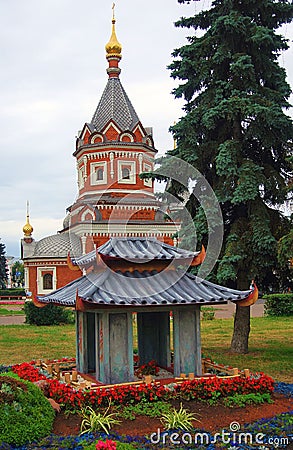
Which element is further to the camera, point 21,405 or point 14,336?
point 14,336

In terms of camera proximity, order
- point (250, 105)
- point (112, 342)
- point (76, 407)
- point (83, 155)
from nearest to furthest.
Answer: point (76, 407) < point (112, 342) < point (250, 105) < point (83, 155)

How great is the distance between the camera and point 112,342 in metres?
9.41

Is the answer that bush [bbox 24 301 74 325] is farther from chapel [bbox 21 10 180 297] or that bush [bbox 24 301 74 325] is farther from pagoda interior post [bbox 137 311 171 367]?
pagoda interior post [bbox 137 311 171 367]

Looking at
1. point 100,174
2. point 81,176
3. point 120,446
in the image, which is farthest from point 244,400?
point 81,176

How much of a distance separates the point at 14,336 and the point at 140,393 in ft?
44.7

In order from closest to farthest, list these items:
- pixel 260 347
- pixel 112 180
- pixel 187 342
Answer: pixel 187 342 → pixel 260 347 → pixel 112 180

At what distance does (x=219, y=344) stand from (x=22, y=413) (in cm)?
1140

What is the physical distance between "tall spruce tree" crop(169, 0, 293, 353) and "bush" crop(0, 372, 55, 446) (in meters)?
7.34

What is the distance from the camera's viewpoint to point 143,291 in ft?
31.4

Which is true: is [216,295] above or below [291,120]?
below

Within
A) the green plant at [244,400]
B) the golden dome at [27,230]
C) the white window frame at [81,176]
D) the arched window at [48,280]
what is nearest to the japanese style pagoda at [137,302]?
the green plant at [244,400]

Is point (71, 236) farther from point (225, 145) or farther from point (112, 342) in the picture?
point (112, 342)

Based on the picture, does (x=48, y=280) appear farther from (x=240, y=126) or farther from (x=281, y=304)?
(x=240, y=126)

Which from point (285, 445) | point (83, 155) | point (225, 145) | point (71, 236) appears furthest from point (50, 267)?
point (285, 445)
